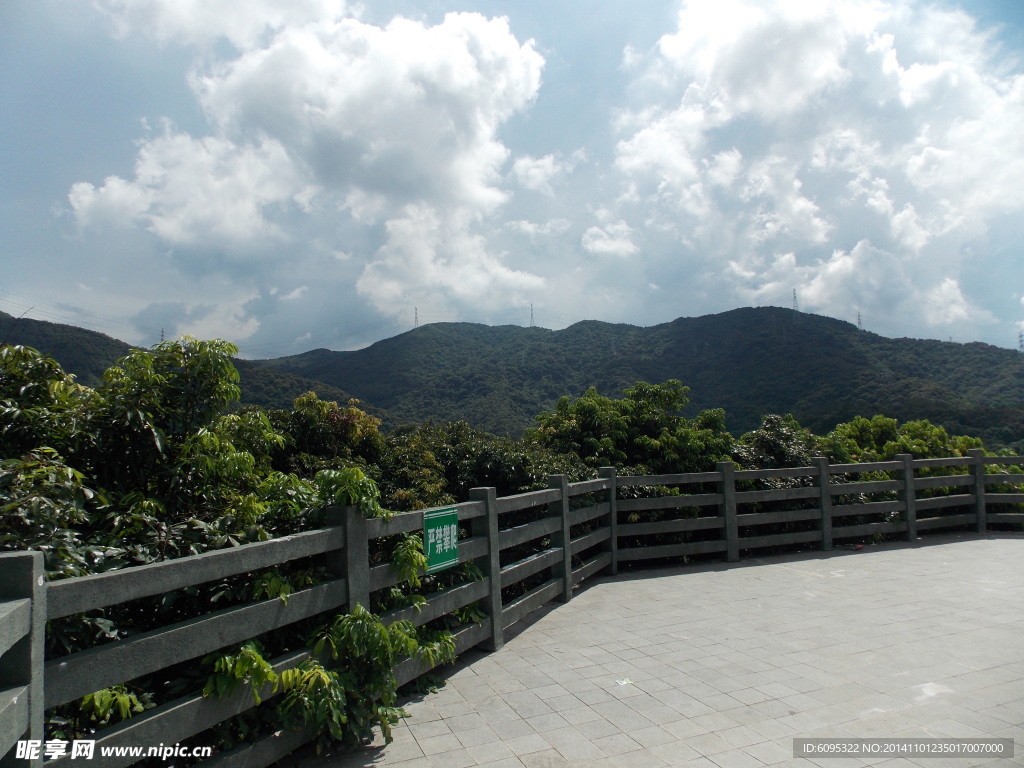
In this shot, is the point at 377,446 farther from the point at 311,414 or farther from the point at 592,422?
the point at 592,422

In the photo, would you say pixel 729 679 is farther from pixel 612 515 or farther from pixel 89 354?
pixel 89 354

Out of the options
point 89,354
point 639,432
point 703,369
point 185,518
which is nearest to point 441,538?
point 185,518

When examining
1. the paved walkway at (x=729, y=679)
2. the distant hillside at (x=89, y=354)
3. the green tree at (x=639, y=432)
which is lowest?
the paved walkway at (x=729, y=679)

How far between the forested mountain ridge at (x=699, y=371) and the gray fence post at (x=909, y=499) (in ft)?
53.0

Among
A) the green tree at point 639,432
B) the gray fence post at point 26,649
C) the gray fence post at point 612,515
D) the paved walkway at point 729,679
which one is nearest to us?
the gray fence post at point 26,649

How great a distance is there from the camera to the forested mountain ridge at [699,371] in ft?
112

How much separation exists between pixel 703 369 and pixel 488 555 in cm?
5102

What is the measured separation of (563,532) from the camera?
6934 millimetres

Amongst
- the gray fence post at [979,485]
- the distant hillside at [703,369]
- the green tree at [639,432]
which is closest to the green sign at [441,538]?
the green tree at [639,432]

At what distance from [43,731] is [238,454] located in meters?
1.88

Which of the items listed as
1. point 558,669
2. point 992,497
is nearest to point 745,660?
point 558,669

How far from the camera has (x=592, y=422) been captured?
10398 mm

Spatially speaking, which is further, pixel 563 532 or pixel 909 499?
pixel 909 499

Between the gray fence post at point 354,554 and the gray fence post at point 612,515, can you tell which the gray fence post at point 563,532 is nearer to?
the gray fence post at point 612,515
